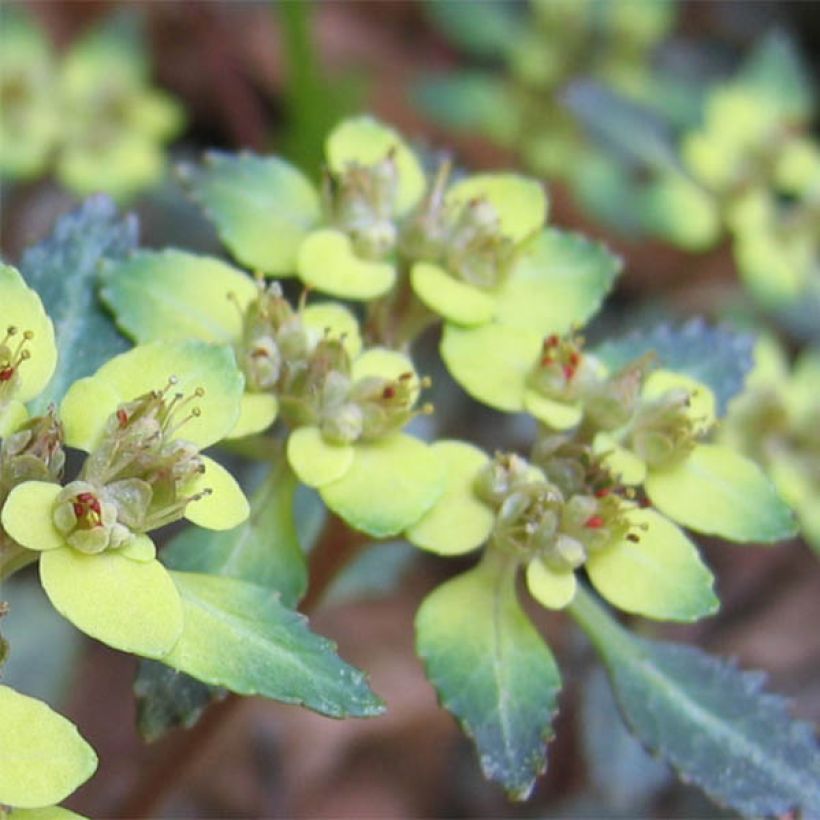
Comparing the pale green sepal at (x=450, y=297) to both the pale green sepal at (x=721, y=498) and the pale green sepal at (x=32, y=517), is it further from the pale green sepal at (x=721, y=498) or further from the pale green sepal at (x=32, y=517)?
the pale green sepal at (x=32, y=517)

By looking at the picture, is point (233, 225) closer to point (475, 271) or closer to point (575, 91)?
point (475, 271)

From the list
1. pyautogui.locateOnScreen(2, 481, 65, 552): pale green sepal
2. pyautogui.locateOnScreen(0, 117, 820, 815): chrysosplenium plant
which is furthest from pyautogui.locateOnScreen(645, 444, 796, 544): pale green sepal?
pyautogui.locateOnScreen(2, 481, 65, 552): pale green sepal

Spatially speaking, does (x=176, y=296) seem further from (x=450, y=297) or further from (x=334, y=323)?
(x=450, y=297)

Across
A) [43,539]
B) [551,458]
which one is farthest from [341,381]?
[43,539]

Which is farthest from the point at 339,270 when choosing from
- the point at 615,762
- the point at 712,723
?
the point at 615,762

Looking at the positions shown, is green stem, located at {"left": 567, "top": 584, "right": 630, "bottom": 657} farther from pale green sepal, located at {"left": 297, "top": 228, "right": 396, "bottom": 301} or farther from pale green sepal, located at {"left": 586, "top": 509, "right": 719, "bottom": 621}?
pale green sepal, located at {"left": 297, "top": 228, "right": 396, "bottom": 301}

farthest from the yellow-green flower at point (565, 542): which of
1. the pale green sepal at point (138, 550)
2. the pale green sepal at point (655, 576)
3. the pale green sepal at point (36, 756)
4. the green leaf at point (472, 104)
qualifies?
the green leaf at point (472, 104)
